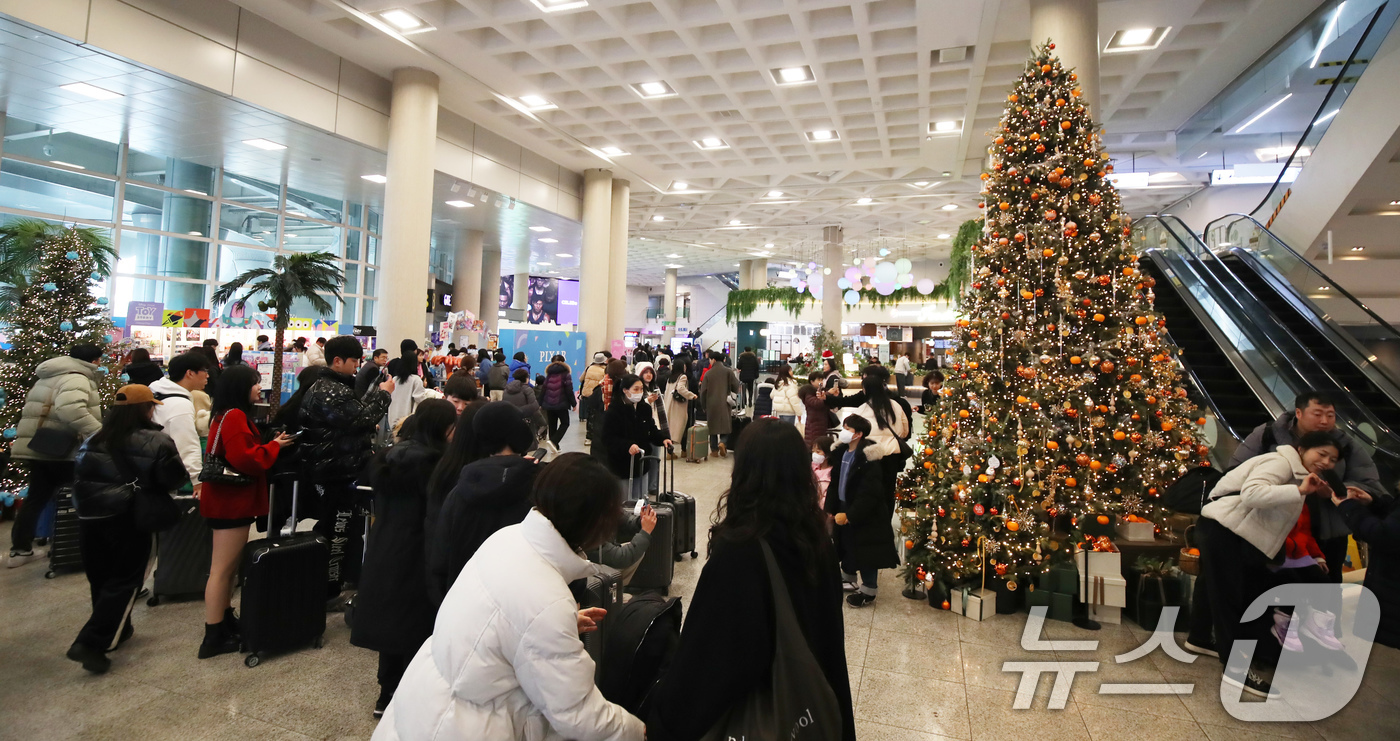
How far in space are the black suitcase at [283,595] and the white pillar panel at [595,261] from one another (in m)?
12.2

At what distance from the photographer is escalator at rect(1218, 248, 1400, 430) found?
20.3ft

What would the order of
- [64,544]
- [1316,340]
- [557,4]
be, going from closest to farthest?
[64,544], [1316,340], [557,4]

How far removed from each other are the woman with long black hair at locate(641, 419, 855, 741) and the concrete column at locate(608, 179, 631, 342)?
14.9 m

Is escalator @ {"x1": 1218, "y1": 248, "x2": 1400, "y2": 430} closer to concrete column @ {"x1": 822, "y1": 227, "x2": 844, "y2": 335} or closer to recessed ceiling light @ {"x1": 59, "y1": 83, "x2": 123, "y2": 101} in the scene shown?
→ concrete column @ {"x1": 822, "y1": 227, "x2": 844, "y2": 335}

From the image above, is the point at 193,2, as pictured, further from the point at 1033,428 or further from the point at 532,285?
the point at 532,285

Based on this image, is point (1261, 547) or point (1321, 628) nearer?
point (1261, 547)

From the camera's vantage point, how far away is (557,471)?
1.64 meters

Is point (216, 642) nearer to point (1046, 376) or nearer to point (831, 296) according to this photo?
point (1046, 376)

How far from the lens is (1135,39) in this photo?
8.83 meters

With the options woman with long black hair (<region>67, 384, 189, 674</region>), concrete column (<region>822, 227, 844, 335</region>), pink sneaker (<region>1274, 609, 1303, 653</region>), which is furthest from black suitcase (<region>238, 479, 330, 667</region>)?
concrete column (<region>822, 227, 844, 335</region>)

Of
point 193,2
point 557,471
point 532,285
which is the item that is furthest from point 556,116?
point 532,285

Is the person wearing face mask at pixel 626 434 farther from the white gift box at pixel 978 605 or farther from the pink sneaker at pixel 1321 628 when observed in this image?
the pink sneaker at pixel 1321 628

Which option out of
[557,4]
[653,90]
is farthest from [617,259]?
[557,4]

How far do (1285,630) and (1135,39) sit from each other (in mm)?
8593
